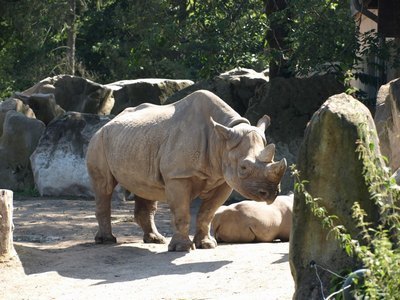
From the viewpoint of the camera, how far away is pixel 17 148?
19.5 metres

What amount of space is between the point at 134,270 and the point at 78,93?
13474 millimetres

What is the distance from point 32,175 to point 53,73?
1622 cm

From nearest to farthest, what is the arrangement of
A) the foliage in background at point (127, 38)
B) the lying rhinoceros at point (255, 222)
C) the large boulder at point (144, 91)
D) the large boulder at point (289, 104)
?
the lying rhinoceros at point (255, 222) → the large boulder at point (289, 104) → the foliage in background at point (127, 38) → the large boulder at point (144, 91)

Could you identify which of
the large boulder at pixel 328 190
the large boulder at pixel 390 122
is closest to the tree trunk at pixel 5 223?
the large boulder at pixel 390 122

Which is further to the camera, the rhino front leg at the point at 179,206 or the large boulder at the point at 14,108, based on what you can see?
the large boulder at the point at 14,108

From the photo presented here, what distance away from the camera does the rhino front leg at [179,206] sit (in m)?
11.4

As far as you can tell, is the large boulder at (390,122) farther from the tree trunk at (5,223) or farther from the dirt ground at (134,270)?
the tree trunk at (5,223)

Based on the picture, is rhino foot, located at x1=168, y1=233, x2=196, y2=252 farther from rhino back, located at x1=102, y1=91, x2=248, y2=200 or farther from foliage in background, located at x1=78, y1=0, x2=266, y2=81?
foliage in background, located at x1=78, y1=0, x2=266, y2=81

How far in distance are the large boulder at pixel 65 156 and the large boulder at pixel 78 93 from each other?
3.42 metres

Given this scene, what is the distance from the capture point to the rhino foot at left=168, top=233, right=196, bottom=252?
37.1 feet

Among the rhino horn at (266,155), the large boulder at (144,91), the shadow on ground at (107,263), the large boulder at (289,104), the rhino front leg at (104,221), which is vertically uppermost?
the large boulder at (144,91)

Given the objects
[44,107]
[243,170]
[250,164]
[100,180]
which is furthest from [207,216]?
[44,107]

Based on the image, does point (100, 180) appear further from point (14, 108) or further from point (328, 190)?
point (14, 108)

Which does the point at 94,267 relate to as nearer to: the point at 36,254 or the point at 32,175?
the point at 36,254
